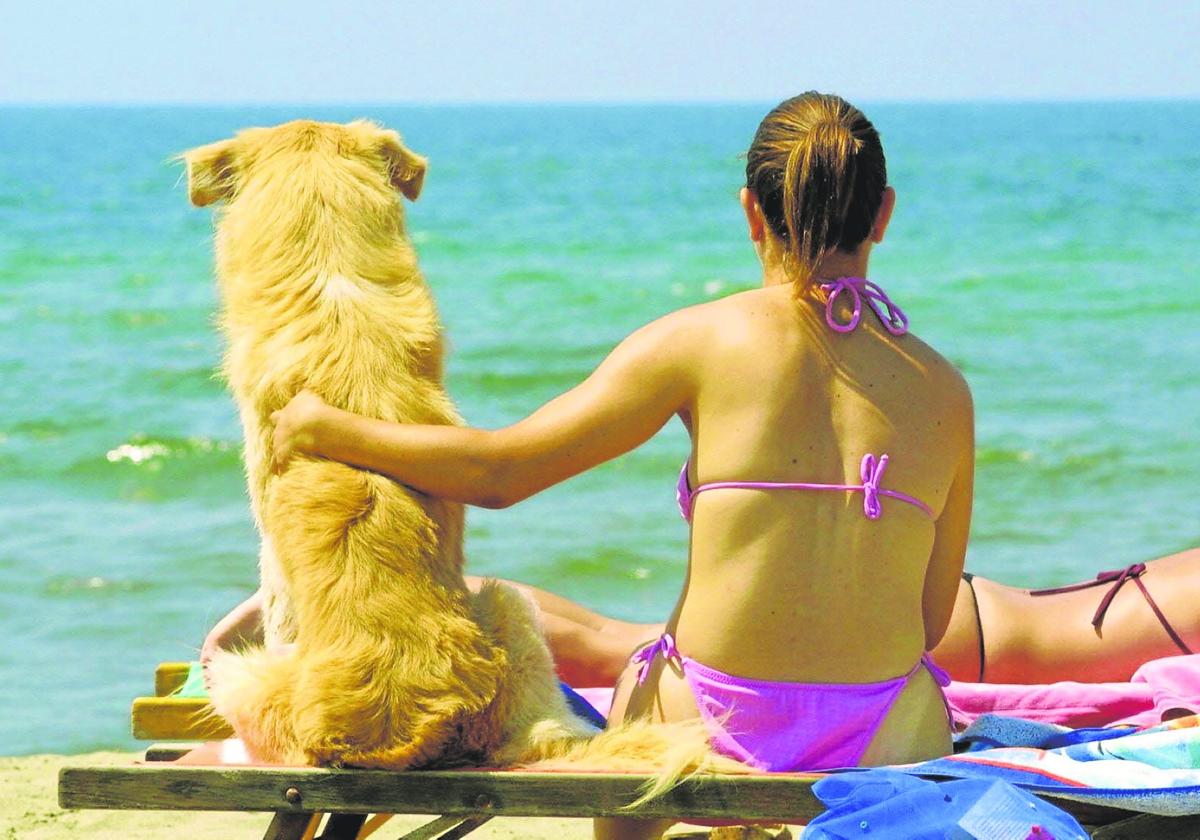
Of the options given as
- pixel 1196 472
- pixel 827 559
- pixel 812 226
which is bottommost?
pixel 1196 472

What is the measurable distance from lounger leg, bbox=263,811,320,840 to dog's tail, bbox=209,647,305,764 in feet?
0.35

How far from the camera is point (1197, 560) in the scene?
14.5 ft

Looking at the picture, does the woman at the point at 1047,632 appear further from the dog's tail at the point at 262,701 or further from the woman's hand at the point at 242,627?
A: the dog's tail at the point at 262,701

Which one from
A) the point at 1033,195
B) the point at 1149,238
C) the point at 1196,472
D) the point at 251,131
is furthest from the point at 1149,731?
the point at 1033,195

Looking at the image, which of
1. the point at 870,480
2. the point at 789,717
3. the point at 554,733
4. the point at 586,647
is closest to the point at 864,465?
the point at 870,480

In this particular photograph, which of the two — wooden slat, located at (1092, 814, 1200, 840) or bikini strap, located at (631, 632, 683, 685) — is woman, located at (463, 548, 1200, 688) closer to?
bikini strap, located at (631, 632, 683, 685)

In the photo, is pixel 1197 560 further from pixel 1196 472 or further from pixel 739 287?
pixel 739 287

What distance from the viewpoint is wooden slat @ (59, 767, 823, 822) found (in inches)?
110

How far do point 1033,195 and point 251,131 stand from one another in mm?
35619

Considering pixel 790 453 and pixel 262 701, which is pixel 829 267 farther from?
pixel 262 701

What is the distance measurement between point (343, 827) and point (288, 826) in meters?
0.23

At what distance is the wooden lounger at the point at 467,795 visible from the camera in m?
2.80

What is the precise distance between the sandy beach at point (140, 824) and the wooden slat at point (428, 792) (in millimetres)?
2389

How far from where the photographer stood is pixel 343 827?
3.16 meters
